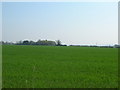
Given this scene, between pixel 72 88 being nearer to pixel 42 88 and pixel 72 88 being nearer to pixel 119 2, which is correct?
pixel 42 88

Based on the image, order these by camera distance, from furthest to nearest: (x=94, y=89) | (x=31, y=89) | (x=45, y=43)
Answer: (x=45, y=43) → (x=94, y=89) → (x=31, y=89)

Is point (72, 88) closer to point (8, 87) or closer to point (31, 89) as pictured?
point (31, 89)

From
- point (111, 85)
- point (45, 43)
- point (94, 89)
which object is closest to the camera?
point (94, 89)

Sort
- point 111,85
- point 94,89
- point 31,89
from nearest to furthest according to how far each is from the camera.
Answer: point 31,89 < point 94,89 < point 111,85

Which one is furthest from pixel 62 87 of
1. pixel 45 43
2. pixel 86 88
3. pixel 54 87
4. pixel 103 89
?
pixel 45 43

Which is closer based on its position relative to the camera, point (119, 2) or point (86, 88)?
point (86, 88)

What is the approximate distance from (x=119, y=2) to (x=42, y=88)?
3.67 m

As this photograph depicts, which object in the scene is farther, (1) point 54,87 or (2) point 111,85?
(2) point 111,85

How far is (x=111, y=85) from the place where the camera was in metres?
7.09

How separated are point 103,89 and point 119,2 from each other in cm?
285

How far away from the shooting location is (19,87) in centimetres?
629

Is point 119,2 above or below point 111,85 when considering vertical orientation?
above

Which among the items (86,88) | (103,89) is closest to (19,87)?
(86,88)

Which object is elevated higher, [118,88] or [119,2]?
[119,2]
